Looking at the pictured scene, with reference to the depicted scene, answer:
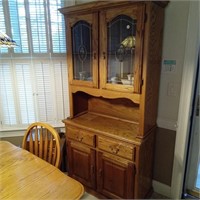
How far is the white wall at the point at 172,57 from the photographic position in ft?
5.37

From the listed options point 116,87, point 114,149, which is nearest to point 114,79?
point 116,87

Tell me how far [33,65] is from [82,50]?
735 mm

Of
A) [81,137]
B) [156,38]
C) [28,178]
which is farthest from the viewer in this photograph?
[81,137]

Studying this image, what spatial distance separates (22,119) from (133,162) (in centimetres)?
153

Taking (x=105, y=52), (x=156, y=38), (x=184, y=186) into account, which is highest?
(x=156, y=38)

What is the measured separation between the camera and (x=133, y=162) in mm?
1662

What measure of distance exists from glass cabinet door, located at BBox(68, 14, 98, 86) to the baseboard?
4.36ft

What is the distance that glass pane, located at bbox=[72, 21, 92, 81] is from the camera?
1811 millimetres

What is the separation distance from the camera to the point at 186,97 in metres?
1.71

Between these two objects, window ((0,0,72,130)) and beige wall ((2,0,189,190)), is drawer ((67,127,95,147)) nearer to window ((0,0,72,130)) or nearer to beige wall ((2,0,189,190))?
window ((0,0,72,130))

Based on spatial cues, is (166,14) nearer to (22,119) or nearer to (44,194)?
(44,194)

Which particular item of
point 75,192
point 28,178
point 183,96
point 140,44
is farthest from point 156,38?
point 28,178

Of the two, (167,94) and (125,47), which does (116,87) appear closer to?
(125,47)

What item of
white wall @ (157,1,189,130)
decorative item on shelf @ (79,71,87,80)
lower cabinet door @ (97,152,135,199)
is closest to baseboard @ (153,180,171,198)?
lower cabinet door @ (97,152,135,199)
